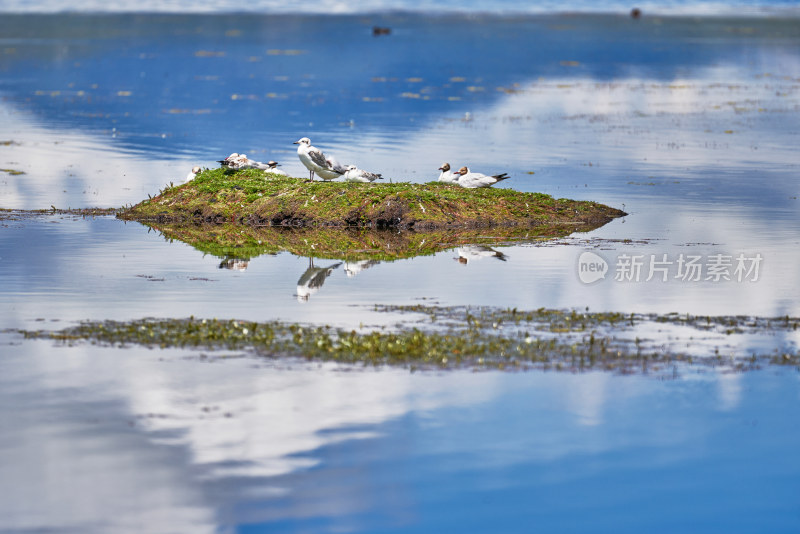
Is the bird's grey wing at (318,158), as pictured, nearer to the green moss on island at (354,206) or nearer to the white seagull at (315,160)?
the white seagull at (315,160)

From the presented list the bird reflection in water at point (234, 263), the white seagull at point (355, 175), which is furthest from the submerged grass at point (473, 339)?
the white seagull at point (355, 175)

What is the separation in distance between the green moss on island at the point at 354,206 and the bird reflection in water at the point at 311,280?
4856mm

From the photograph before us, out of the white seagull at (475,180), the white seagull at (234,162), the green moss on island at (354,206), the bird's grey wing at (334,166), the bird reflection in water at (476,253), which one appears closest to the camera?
the bird reflection in water at (476,253)

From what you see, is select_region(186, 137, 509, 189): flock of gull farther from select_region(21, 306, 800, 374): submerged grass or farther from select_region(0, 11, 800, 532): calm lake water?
select_region(21, 306, 800, 374): submerged grass

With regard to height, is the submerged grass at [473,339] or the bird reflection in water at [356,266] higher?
the bird reflection in water at [356,266]

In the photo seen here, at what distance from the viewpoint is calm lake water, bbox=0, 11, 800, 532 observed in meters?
12.7

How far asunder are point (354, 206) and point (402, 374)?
14606mm

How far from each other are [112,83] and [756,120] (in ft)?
122

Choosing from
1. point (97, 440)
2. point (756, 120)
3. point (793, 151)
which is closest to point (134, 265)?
point (97, 440)

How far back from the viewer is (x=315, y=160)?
3200 cm

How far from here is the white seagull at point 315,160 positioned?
1252 inches

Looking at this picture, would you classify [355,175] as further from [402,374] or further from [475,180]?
[402,374]

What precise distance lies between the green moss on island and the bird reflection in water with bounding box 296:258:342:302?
4.86 m

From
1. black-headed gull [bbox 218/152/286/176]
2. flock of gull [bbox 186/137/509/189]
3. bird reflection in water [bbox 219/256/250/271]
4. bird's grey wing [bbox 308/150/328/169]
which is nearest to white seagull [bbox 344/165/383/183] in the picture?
flock of gull [bbox 186/137/509/189]
